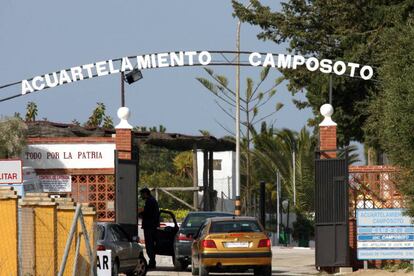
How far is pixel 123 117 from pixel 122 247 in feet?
26.2

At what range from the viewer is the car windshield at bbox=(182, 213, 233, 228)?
33.4 metres

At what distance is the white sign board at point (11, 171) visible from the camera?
29328 mm

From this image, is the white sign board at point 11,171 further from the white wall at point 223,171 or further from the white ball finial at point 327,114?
the white wall at point 223,171

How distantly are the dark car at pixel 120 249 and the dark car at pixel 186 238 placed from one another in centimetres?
374

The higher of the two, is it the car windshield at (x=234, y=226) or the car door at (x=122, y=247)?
the car windshield at (x=234, y=226)

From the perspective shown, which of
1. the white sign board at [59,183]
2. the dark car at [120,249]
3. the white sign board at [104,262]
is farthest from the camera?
the white sign board at [59,183]

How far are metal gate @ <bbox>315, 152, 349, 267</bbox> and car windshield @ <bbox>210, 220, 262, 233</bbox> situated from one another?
371 centimetres

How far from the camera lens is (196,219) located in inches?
1329

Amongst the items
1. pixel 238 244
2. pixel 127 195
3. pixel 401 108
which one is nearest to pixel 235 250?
pixel 238 244

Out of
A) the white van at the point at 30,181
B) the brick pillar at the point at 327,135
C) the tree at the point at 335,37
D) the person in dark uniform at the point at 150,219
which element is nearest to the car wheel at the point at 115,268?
the white van at the point at 30,181

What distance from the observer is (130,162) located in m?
33.6

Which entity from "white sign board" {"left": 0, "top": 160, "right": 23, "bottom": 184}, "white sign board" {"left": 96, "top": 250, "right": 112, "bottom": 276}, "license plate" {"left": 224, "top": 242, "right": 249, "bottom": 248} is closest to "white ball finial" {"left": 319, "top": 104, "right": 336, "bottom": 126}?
"license plate" {"left": 224, "top": 242, "right": 249, "bottom": 248}

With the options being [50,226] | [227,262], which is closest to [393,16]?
[227,262]

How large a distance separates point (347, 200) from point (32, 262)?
1323 cm
